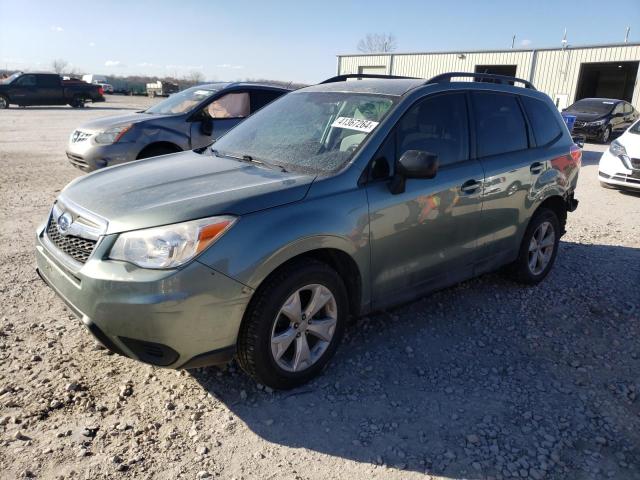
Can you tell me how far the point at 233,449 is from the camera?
2.62 metres

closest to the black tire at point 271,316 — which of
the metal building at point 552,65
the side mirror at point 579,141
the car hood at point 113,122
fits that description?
the side mirror at point 579,141

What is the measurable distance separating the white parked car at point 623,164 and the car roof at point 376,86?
698 centimetres

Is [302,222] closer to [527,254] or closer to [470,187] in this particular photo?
[470,187]

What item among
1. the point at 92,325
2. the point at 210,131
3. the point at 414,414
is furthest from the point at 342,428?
the point at 210,131

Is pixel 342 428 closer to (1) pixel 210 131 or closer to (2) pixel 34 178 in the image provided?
(1) pixel 210 131

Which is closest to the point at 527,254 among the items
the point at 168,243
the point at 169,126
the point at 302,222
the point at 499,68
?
the point at 302,222

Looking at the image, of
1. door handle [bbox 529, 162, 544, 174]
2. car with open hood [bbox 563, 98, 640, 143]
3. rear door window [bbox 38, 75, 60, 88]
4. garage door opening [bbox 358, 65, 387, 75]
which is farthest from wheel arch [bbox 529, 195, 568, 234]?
garage door opening [bbox 358, 65, 387, 75]

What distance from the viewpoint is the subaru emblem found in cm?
297

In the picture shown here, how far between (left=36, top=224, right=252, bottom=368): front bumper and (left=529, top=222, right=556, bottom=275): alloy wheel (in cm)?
316

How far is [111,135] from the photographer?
24.2ft

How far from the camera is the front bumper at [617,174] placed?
909 cm

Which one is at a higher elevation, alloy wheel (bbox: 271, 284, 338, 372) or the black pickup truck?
the black pickup truck

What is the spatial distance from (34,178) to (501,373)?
849cm

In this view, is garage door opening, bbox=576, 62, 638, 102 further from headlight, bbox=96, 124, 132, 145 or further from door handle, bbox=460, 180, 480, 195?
door handle, bbox=460, 180, 480, 195
